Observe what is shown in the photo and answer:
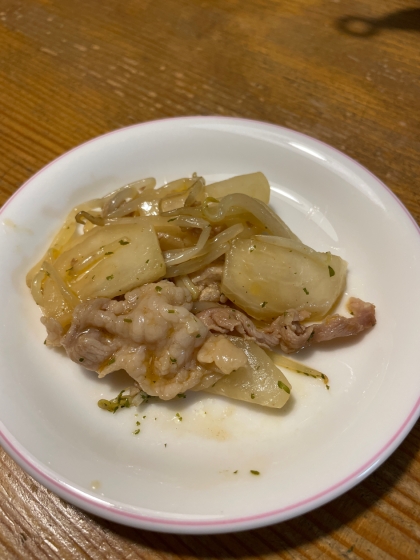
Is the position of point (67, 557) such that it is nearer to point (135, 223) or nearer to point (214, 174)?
point (135, 223)

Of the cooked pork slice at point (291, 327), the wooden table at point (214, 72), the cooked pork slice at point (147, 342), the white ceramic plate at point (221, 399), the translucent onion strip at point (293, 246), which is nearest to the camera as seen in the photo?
the white ceramic plate at point (221, 399)

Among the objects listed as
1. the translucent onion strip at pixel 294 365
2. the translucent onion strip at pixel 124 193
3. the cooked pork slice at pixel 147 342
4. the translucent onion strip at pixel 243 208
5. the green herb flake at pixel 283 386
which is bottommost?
the translucent onion strip at pixel 294 365

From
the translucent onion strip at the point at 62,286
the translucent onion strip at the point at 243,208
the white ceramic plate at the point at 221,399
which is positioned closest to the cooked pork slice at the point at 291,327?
the white ceramic plate at the point at 221,399

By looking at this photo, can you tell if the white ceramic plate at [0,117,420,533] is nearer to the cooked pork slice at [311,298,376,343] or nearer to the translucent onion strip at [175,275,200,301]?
the cooked pork slice at [311,298,376,343]

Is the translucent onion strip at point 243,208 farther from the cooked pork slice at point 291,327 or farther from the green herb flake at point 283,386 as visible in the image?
the green herb flake at point 283,386

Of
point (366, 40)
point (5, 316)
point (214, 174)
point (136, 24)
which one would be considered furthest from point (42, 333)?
point (366, 40)

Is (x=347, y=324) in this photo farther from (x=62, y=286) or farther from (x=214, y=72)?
(x=214, y=72)

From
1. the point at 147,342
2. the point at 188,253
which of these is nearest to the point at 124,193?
the point at 188,253
